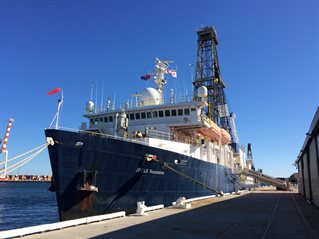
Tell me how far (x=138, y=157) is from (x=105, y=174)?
2.22m

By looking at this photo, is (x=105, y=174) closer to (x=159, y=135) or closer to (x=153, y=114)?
(x=159, y=135)

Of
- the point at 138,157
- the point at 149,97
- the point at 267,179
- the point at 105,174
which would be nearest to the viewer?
the point at 105,174

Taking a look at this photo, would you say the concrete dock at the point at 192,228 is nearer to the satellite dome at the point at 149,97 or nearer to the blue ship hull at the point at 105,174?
the blue ship hull at the point at 105,174

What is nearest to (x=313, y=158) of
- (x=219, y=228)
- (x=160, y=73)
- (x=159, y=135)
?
(x=219, y=228)

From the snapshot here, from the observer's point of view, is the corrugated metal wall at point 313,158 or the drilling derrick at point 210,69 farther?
the drilling derrick at point 210,69

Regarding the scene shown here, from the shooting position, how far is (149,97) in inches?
1008

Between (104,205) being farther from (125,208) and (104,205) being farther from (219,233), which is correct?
(219,233)

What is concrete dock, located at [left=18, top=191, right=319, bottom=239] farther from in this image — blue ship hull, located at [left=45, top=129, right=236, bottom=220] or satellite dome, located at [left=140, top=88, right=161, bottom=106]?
satellite dome, located at [left=140, top=88, right=161, bottom=106]

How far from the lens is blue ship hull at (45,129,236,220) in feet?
45.1

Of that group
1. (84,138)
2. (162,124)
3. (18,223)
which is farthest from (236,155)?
(84,138)

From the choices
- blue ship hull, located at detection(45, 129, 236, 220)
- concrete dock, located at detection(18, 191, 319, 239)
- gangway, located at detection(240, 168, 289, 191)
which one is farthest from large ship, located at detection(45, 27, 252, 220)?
gangway, located at detection(240, 168, 289, 191)

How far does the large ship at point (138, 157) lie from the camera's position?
13.9 m

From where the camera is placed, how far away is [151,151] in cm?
1711

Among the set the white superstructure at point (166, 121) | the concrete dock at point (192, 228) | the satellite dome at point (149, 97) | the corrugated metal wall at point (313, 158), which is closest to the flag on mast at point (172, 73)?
the white superstructure at point (166, 121)
